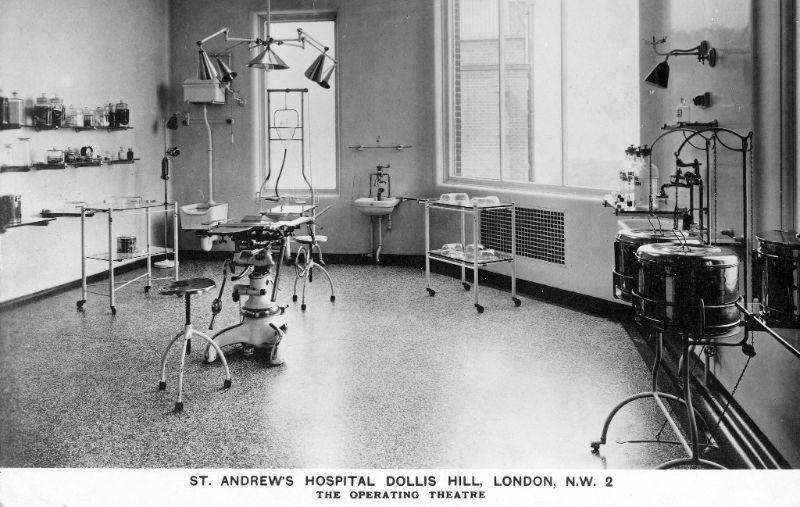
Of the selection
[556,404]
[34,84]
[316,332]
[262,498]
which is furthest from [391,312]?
[34,84]

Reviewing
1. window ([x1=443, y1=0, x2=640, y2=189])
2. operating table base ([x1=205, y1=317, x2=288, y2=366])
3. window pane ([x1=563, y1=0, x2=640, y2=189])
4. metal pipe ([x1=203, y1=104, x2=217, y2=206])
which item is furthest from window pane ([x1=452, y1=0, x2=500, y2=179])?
operating table base ([x1=205, y1=317, x2=288, y2=366])

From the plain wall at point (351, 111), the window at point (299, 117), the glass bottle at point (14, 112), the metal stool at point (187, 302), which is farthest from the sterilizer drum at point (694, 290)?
the window at point (299, 117)

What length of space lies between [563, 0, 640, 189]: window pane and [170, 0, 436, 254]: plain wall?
6.89 ft

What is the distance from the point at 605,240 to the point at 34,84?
16.5ft

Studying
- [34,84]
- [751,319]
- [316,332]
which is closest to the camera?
[751,319]

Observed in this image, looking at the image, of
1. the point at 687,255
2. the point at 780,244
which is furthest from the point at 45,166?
the point at 780,244

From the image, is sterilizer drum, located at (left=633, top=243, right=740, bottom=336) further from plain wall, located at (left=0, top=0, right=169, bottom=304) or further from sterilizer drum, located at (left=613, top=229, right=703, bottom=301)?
plain wall, located at (left=0, top=0, right=169, bottom=304)

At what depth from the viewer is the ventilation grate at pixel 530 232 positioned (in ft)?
19.0

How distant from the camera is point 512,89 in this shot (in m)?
6.42

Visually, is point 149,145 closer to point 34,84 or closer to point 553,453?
point 34,84

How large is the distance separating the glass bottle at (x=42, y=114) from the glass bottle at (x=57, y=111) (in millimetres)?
57

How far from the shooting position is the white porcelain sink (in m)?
7.34

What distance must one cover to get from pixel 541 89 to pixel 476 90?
1012mm

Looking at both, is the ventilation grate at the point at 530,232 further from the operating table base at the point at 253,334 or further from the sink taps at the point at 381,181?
the operating table base at the point at 253,334
